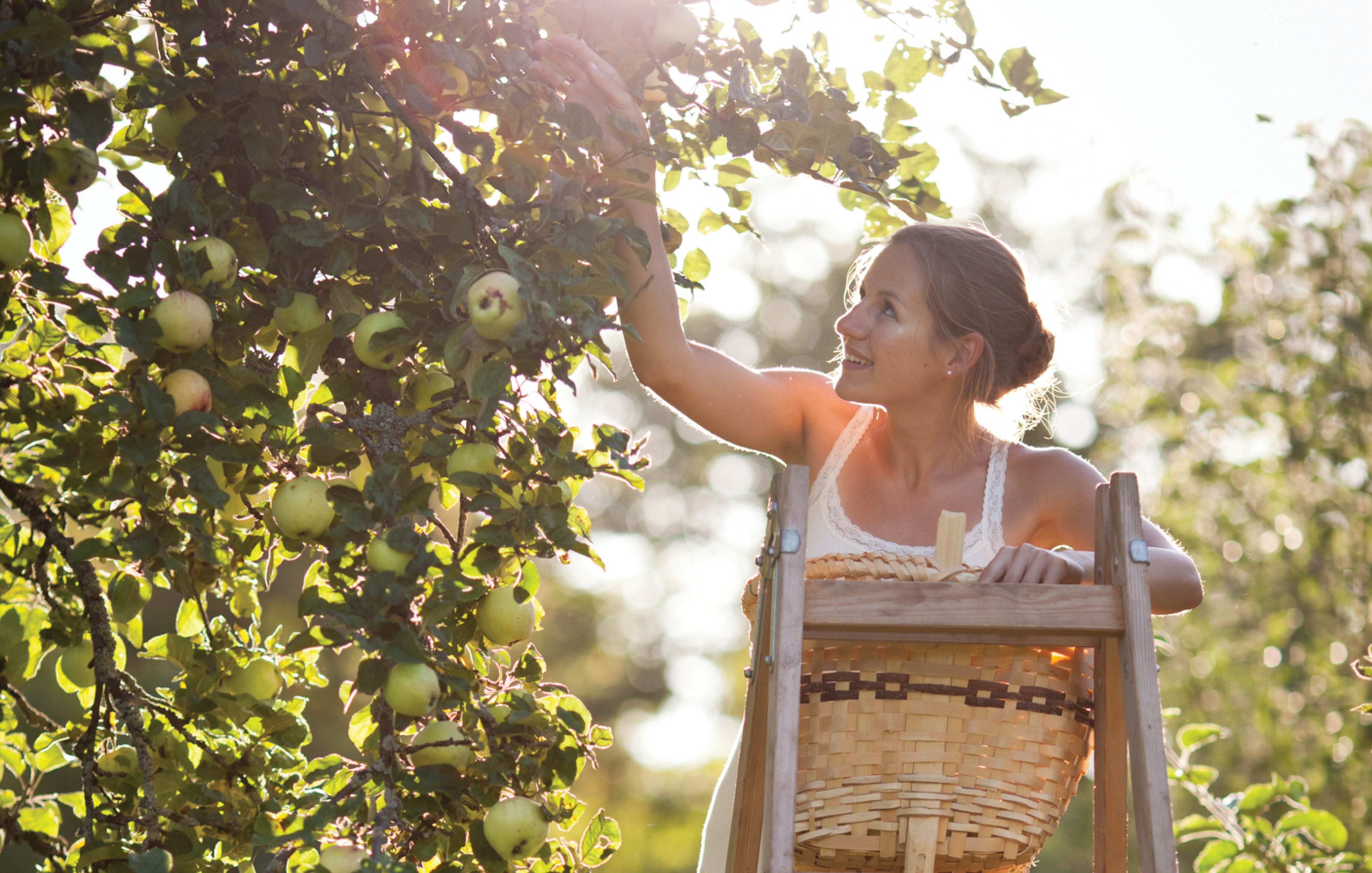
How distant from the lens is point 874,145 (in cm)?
138

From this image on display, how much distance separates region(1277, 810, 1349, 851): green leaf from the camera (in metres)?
2.03

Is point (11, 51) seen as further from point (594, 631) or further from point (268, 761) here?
point (594, 631)

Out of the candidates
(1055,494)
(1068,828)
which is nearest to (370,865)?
(1055,494)

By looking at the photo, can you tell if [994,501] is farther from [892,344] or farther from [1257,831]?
[1257,831]

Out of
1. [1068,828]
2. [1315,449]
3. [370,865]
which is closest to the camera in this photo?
[370,865]

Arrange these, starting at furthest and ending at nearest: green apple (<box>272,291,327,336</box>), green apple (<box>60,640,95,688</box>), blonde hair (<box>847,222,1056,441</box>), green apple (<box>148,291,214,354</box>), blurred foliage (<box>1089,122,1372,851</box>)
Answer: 1. blurred foliage (<box>1089,122,1372,851</box>)
2. blonde hair (<box>847,222,1056,441</box>)
3. green apple (<box>60,640,95,688</box>)
4. green apple (<box>272,291,327,336</box>)
5. green apple (<box>148,291,214,354</box>)

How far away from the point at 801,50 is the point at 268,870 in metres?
1.05

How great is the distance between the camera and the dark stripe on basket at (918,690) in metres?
1.38

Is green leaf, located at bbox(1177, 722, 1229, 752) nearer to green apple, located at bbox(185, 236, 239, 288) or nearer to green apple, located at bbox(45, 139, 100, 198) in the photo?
green apple, located at bbox(185, 236, 239, 288)

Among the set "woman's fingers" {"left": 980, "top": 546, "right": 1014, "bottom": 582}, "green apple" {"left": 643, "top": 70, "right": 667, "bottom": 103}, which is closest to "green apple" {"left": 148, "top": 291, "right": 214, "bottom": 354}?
"green apple" {"left": 643, "top": 70, "right": 667, "bottom": 103}

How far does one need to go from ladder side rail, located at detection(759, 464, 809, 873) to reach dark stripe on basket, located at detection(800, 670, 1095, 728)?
80 mm

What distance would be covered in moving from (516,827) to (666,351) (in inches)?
33.6

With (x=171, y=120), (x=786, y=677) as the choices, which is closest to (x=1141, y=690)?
(x=786, y=677)

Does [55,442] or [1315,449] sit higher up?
[1315,449]
